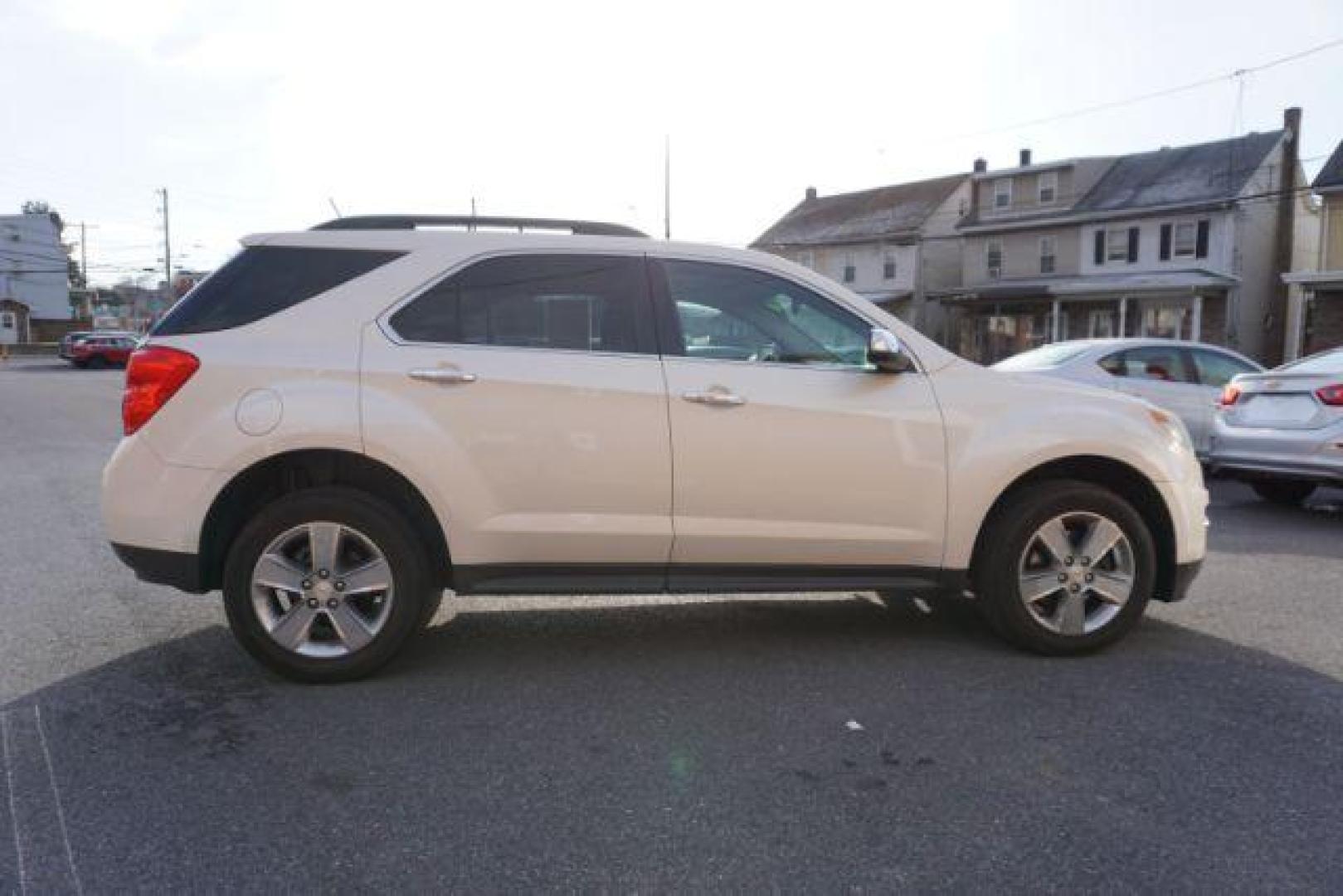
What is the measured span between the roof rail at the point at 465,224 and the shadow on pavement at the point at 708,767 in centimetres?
190

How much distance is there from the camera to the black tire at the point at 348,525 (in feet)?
13.1

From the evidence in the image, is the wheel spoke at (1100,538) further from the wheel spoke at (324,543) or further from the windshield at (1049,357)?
the windshield at (1049,357)

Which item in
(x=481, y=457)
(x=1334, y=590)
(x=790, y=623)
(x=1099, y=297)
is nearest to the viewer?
(x=481, y=457)

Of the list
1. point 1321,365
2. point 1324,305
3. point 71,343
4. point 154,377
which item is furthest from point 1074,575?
point 71,343

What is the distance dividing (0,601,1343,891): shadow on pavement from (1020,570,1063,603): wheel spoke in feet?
0.95

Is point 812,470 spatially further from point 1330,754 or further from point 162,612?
point 162,612

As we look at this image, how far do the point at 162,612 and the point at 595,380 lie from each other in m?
2.71

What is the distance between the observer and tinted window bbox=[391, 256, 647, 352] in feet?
13.8

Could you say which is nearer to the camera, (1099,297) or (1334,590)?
(1334,590)

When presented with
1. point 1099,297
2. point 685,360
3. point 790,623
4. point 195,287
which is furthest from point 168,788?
point 1099,297

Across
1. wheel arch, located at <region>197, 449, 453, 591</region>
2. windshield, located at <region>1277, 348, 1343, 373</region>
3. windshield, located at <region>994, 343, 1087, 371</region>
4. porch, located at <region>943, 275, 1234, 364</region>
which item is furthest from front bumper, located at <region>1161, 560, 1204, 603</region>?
porch, located at <region>943, 275, 1234, 364</region>

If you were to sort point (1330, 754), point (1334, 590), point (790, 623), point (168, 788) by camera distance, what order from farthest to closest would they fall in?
1. point (1334, 590)
2. point (790, 623)
3. point (1330, 754)
4. point (168, 788)

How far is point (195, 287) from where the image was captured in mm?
4215

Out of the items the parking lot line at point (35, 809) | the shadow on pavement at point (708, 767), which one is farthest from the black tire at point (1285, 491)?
the parking lot line at point (35, 809)
